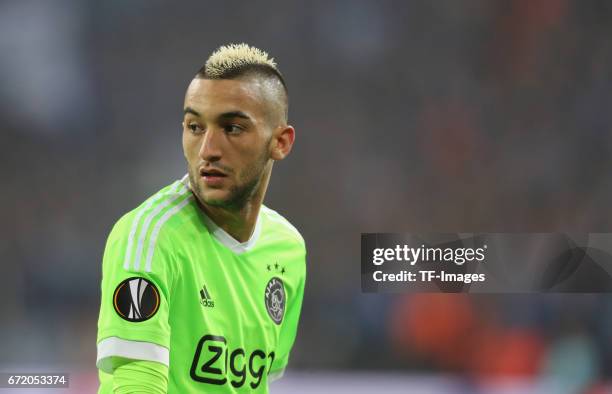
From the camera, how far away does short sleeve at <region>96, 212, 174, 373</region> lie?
6.48 ft

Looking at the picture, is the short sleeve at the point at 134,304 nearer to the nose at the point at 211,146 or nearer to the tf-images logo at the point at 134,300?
the tf-images logo at the point at 134,300

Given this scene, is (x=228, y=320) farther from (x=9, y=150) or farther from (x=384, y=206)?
→ (x=9, y=150)

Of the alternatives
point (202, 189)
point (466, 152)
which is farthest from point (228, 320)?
point (466, 152)

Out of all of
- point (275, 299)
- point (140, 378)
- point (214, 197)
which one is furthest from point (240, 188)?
point (140, 378)

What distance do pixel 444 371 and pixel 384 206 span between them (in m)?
1.08

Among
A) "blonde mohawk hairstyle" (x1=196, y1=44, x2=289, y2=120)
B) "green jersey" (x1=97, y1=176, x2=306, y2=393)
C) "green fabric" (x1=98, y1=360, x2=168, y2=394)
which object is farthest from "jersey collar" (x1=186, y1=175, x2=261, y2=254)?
"green fabric" (x1=98, y1=360, x2=168, y2=394)

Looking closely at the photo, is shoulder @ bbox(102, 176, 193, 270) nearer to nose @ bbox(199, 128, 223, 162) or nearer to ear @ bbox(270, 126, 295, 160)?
nose @ bbox(199, 128, 223, 162)

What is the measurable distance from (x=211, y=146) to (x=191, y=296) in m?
0.41

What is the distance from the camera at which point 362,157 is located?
525 cm

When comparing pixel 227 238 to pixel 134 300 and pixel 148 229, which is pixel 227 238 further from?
pixel 134 300

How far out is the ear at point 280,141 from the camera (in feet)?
8.12

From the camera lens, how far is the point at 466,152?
5191 mm

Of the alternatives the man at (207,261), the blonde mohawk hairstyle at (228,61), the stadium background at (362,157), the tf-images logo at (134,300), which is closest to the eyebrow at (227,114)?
A: the man at (207,261)

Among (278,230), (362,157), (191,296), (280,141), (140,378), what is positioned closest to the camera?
(140,378)
